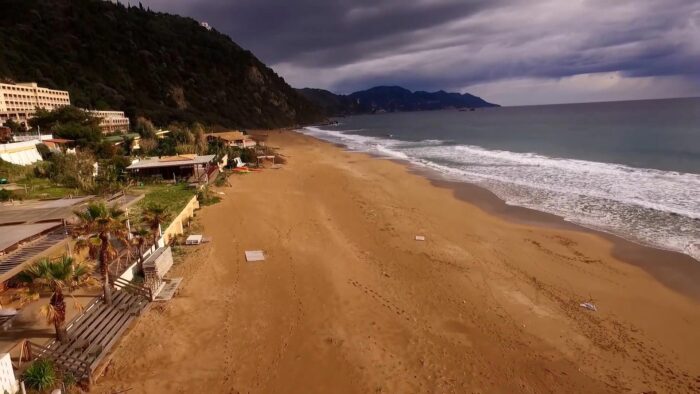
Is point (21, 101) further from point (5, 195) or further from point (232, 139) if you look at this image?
point (5, 195)

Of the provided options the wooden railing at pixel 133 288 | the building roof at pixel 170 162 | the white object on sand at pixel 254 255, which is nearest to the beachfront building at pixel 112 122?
the building roof at pixel 170 162

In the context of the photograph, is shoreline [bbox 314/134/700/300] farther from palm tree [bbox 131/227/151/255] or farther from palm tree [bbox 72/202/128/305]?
palm tree [bbox 72/202/128/305]

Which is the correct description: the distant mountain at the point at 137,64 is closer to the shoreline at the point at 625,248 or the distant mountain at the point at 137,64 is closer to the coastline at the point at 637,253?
the shoreline at the point at 625,248

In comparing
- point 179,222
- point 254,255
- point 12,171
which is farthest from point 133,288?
point 12,171

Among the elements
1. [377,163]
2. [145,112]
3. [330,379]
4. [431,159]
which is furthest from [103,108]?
[330,379]

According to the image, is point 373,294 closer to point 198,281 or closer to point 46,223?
point 198,281
